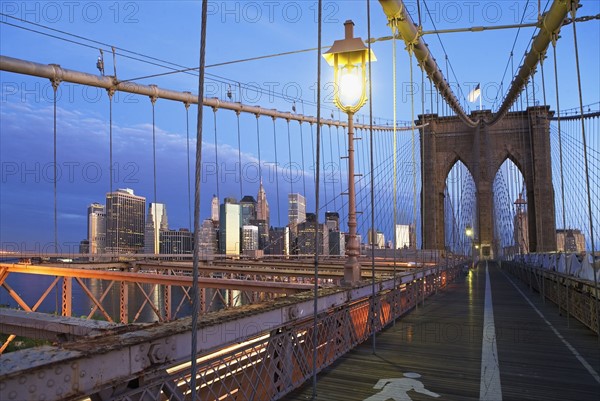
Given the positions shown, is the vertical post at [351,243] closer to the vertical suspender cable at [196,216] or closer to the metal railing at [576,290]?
the metal railing at [576,290]

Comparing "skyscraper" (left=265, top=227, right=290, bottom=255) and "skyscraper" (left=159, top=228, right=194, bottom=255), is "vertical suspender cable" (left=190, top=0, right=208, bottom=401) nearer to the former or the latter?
"skyscraper" (left=159, top=228, right=194, bottom=255)

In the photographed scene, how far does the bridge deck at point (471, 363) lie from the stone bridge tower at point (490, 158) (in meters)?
→ 35.7

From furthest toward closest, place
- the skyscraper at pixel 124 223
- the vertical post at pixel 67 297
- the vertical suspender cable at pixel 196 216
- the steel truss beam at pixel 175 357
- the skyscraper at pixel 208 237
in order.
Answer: the skyscraper at pixel 208 237, the skyscraper at pixel 124 223, the vertical post at pixel 67 297, the vertical suspender cable at pixel 196 216, the steel truss beam at pixel 175 357

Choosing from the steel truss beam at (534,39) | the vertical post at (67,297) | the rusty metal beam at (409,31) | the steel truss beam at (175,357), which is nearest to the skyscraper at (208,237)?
the vertical post at (67,297)

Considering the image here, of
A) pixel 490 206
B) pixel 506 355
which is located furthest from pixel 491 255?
pixel 506 355

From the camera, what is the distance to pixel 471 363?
230 inches

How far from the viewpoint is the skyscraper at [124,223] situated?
65.7ft

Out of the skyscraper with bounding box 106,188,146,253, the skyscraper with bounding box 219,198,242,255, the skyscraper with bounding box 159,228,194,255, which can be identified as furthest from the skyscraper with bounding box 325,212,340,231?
the skyscraper with bounding box 106,188,146,253

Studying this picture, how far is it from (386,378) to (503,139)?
52.8 m

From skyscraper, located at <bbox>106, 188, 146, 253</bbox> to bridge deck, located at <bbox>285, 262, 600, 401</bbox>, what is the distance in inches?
563

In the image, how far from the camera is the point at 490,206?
5984cm

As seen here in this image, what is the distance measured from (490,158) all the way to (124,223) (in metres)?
42.5

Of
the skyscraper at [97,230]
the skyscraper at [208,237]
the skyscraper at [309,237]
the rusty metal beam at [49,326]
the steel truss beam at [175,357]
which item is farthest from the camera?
the skyscraper at [309,237]

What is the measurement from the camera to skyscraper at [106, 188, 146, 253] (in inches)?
789
